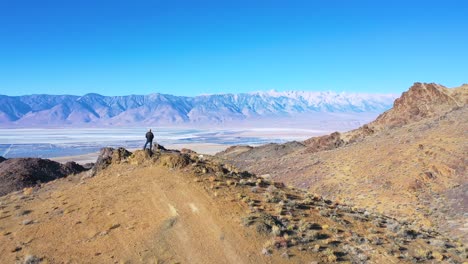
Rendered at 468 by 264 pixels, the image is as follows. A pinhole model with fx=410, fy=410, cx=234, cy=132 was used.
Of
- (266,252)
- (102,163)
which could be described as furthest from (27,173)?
(266,252)

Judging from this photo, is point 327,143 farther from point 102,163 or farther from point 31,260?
point 31,260

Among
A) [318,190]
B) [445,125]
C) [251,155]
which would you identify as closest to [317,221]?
[318,190]

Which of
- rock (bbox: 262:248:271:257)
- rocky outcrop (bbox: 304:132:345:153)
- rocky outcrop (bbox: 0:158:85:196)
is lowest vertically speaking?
rocky outcrop (bbox: 0:158:85:196)

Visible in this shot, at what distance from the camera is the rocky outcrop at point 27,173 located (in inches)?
1168

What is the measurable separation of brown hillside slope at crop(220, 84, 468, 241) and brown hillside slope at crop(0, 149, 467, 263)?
337 inches

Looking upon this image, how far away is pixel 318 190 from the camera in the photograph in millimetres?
31234

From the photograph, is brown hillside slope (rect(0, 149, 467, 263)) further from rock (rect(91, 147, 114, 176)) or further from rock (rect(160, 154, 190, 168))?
rock (rect(91, 147, 114, 176))

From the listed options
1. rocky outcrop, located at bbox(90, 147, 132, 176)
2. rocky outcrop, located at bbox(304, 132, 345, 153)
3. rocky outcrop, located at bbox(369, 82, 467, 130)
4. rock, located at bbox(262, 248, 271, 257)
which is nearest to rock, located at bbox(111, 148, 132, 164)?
rocky outcrop, located at bbox(90, 147, 132, 176)

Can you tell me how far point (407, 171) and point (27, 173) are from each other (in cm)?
2861

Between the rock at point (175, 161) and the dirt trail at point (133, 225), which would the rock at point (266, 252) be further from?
the rock at point (175, 161)

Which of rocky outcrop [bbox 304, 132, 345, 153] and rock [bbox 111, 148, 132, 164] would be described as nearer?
rock [bbox 111, 148, 132, 164]

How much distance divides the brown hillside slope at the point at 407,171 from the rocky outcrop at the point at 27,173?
19095 millimetres

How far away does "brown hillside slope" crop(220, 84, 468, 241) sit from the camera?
23734 millimetres

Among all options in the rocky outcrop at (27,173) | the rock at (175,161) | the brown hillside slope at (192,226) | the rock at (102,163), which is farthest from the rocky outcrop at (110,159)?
the rocky outcrop at (27,173)
